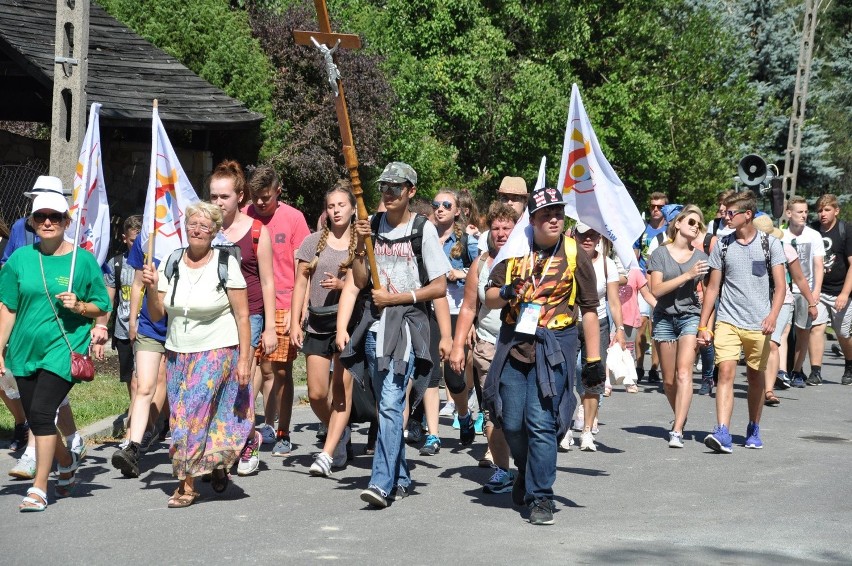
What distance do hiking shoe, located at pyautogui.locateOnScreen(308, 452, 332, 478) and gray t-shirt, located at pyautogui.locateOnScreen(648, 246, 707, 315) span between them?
3.43 m

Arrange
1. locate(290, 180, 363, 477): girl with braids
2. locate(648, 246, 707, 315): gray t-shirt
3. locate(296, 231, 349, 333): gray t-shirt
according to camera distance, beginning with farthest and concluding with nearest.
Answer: locate(648, 246, 707, 315): gray t-shirt → locate(296, 231, 349, 333): gray t-shirt → locate(290, 180, 363, 477): girl with braids

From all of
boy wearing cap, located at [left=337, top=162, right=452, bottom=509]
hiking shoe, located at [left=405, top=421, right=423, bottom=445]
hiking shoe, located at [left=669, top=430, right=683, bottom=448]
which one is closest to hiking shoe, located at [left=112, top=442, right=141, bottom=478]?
boy wearing cap, located at [left=337, top=162, right=452, bottom=509]

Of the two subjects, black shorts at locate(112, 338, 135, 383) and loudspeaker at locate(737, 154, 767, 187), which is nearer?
black shorts at locate(112, 338, 135, 383)

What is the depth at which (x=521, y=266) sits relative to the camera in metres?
7.45

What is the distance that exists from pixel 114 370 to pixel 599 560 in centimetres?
850

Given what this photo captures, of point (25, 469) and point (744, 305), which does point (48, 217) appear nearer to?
point (25, 469)

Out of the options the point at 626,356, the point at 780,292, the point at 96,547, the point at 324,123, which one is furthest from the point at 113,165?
the point at 96,547

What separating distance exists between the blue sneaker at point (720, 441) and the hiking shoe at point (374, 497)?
3.46m

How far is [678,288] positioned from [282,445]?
3.49m

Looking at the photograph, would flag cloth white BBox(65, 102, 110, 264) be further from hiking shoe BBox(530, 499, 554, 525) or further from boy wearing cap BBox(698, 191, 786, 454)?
boy wearing cap BBox(698, 191, 786, 454)

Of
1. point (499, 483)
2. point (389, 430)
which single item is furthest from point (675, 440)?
point (389, 430)

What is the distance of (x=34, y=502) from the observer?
286 inches

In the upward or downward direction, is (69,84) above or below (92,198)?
above

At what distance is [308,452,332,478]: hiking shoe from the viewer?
27.9 feet
